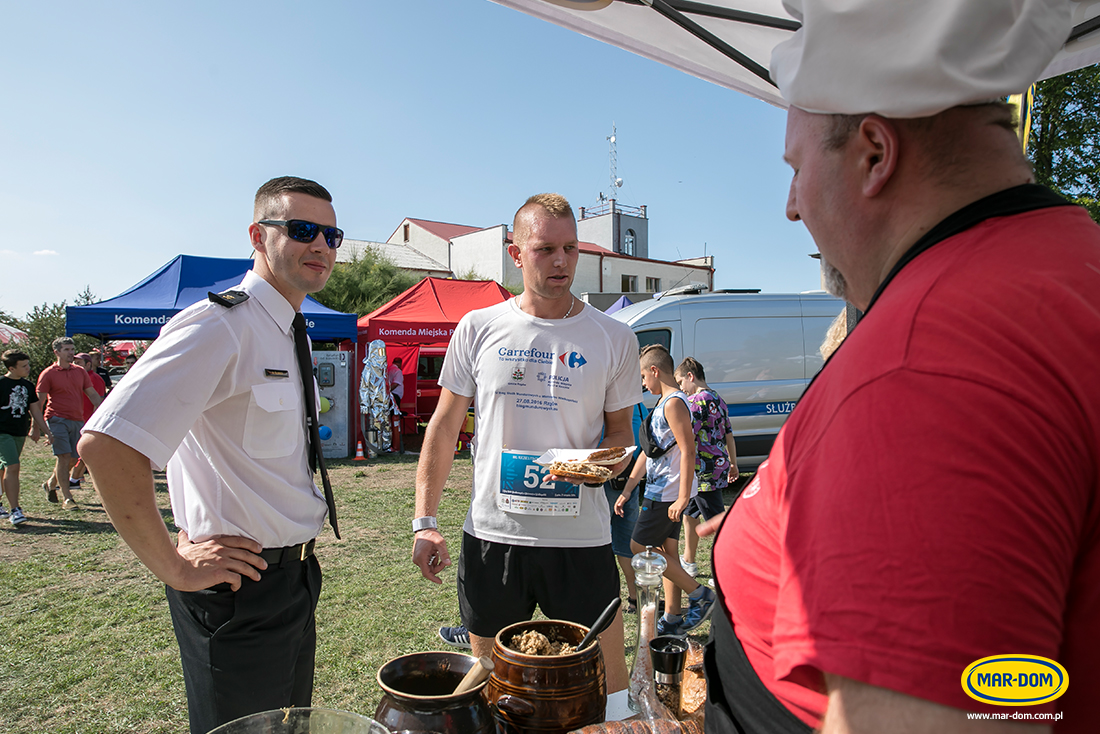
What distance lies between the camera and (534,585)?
2.45 metres

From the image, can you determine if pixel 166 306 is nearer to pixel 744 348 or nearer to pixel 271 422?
pixel 744 348

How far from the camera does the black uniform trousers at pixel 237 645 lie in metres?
1.91

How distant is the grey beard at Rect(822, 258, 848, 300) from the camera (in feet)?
3.13

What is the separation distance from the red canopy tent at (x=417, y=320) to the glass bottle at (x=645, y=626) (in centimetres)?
1169

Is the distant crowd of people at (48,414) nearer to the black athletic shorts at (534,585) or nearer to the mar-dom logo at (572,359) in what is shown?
the black athletic shorts at (534,585)

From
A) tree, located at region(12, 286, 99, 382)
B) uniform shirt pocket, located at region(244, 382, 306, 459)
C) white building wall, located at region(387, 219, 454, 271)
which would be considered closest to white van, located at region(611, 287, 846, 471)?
uniform shirt pocket, located at region(244, 382, 306, 459)

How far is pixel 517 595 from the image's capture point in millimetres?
2426

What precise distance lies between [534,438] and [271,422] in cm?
97

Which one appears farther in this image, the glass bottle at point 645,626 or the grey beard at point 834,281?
the glass bottle at point 645,626

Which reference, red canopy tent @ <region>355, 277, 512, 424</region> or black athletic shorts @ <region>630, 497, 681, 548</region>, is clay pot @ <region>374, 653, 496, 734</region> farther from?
Answer: red canopy tent @ <region>355, 277, 512, 424</region>

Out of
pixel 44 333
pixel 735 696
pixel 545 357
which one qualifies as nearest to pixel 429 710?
pixel 735 696

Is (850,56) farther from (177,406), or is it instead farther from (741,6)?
(741,6)

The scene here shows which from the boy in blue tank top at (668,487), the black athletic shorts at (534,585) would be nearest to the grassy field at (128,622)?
the boy in blue tank top at (668,487)

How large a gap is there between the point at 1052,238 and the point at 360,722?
46.7 inches
